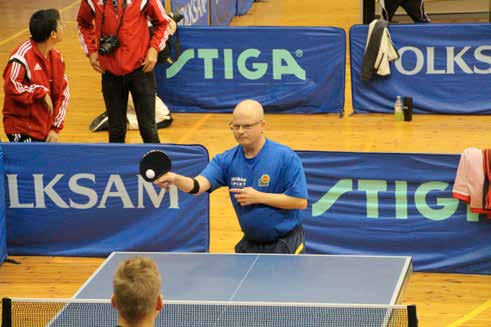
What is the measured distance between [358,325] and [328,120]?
7.49 metres

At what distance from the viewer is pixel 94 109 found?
1355cm

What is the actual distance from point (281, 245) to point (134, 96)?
372 centimetres

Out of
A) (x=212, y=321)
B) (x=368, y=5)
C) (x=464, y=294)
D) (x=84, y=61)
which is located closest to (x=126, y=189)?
(x=464, y=294)

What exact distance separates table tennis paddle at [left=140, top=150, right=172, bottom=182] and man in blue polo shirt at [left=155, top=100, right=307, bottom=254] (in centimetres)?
11

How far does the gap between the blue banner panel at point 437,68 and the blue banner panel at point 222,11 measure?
4.33 m

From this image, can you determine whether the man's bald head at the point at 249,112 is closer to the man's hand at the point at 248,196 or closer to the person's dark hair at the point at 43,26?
the man's hand at the point at 248,196

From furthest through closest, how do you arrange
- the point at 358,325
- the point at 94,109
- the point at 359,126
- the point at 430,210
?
the point at 94,109, the point at 359,126, the point at 430,210, the point at 358,325

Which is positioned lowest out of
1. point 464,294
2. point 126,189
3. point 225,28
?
point 464,294

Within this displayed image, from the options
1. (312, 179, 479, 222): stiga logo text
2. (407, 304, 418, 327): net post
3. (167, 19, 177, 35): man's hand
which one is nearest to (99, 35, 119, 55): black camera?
(167, 19, 177, 35): man's hand

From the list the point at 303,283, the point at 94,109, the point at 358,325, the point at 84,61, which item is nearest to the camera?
the point at 358,325

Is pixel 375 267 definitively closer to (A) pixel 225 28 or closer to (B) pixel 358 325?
(B) pixel 358 325

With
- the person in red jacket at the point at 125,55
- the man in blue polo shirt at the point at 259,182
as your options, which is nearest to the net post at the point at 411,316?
the man in blue polo shirt at the point at 259,182

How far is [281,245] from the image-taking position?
22.2 feet

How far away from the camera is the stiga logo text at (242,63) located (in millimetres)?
12773
